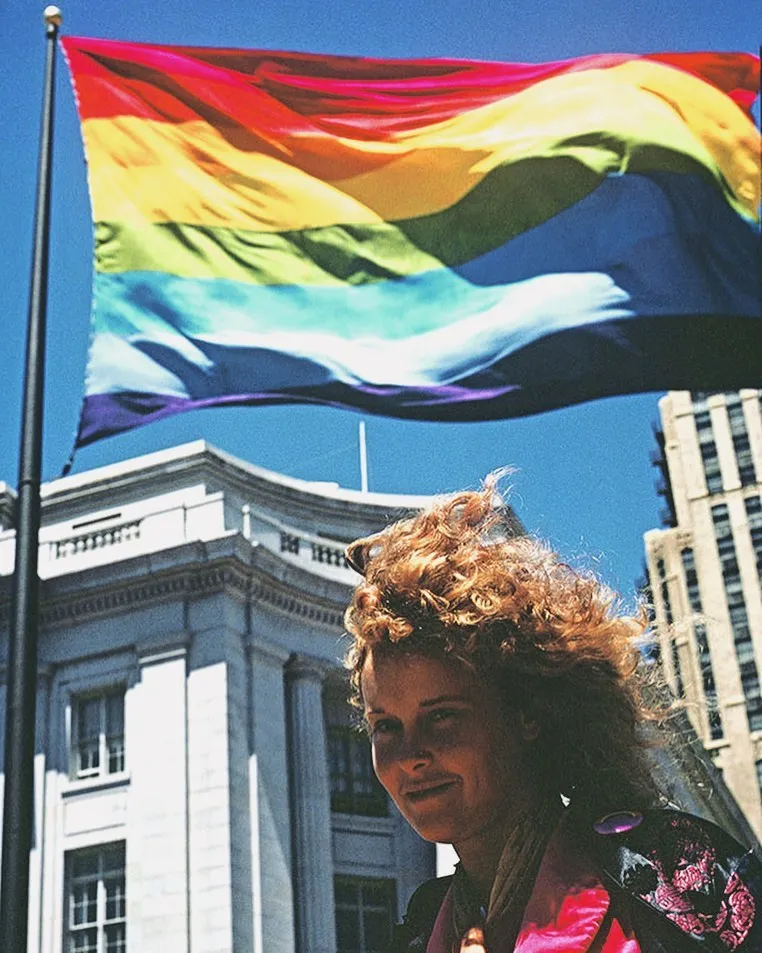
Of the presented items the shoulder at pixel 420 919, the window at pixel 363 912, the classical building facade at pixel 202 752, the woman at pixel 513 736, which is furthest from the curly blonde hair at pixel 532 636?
the window at pixel 363 912

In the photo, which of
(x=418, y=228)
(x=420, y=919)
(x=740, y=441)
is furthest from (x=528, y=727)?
(x=740, y=441)

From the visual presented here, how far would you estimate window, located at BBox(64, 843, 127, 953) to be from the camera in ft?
88.4

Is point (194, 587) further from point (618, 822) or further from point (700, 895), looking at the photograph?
point (700, 895)

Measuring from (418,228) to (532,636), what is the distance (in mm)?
12442

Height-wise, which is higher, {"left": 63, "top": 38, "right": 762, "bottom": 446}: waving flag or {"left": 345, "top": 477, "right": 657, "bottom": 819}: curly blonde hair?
{"left": 63, "top": 38, "right": 762, "bottom": 446}: waving flag

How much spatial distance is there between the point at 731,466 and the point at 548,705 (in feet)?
334

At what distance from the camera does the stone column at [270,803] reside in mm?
26438

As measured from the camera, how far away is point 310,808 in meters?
28.3

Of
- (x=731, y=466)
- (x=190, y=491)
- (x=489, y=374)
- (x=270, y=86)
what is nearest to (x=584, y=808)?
(x=489, y=374)

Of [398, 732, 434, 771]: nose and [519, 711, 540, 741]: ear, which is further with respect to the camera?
[519, 711, 540, 741]: ear

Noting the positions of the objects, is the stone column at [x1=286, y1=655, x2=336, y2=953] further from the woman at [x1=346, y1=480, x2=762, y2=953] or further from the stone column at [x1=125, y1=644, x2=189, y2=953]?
the woman at [x1=346, y1=480, x2=762, y2=953]

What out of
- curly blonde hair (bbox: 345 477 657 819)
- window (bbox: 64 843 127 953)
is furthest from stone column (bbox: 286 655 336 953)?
curly blonde hair (bbox: 345 477 657 819)

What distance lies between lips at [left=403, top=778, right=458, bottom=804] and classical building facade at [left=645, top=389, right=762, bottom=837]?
9053 centimetres

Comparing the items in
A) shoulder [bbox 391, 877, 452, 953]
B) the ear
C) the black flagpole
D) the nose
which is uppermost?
the black flagpole
